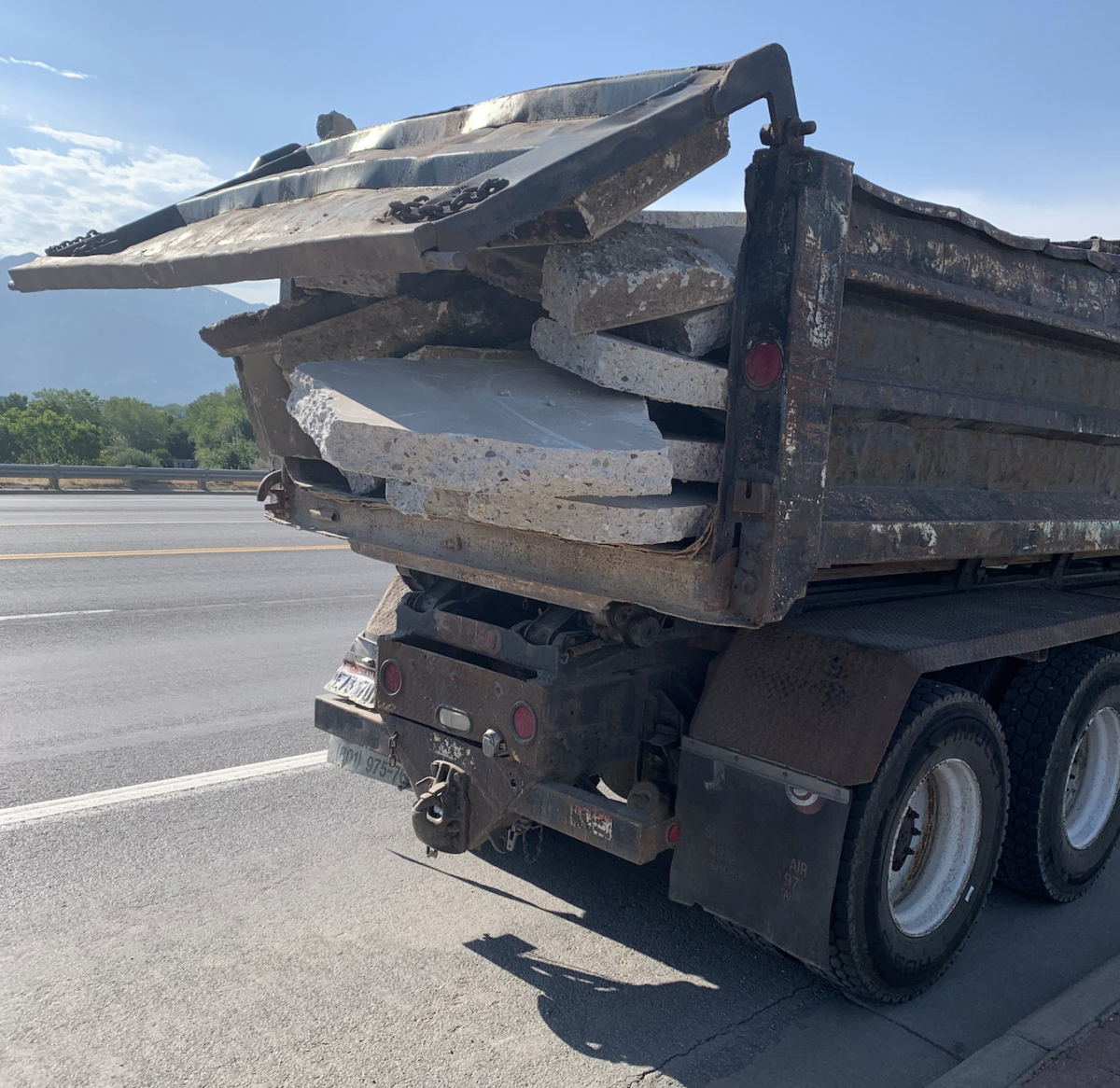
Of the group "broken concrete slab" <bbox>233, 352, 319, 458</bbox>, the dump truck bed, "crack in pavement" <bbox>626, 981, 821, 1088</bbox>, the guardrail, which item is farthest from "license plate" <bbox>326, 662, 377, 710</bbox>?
the guardrail

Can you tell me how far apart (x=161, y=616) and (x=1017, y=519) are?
7801 millimetres

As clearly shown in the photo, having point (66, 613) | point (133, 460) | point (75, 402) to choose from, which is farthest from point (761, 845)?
point (75, 402)

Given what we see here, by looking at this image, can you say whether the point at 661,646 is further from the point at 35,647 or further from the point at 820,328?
the point at 35,647

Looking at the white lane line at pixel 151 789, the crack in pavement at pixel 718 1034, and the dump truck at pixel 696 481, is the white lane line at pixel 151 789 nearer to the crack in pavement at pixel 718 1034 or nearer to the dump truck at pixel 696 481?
the dump truck at pixel 696 481

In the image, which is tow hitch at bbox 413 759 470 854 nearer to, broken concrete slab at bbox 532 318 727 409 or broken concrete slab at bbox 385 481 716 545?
broken concrete slab at bbox 385 481 716 545

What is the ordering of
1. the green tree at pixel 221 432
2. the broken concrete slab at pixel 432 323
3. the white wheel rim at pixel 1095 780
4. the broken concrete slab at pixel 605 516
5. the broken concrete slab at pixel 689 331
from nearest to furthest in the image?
1. the broken concrete slab at pixel 605 516
2. the broken concrete slab at pixel 689 331
3. the broken concrete slab at pixel 432 323
4. the white wheel rim at pixel 1095 780
5. the green tree at pixel 221 432

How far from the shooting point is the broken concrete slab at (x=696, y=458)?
2.98m

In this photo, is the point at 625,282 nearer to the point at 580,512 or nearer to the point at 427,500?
the point at 580,512

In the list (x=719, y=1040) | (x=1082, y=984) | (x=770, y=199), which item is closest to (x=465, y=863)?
(x=719, y=1040)

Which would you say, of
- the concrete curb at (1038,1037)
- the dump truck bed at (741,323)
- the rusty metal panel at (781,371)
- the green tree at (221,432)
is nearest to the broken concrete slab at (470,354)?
the dump truck bed at (741,323)

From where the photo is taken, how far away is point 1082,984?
356 cm

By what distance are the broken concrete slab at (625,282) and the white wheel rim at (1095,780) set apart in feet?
10.2

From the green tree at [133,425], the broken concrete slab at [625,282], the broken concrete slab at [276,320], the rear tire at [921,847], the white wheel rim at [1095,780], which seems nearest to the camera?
the broken concrete slab at [625,282]

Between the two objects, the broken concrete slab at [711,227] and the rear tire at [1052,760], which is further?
the rear tire at [1052,760]
